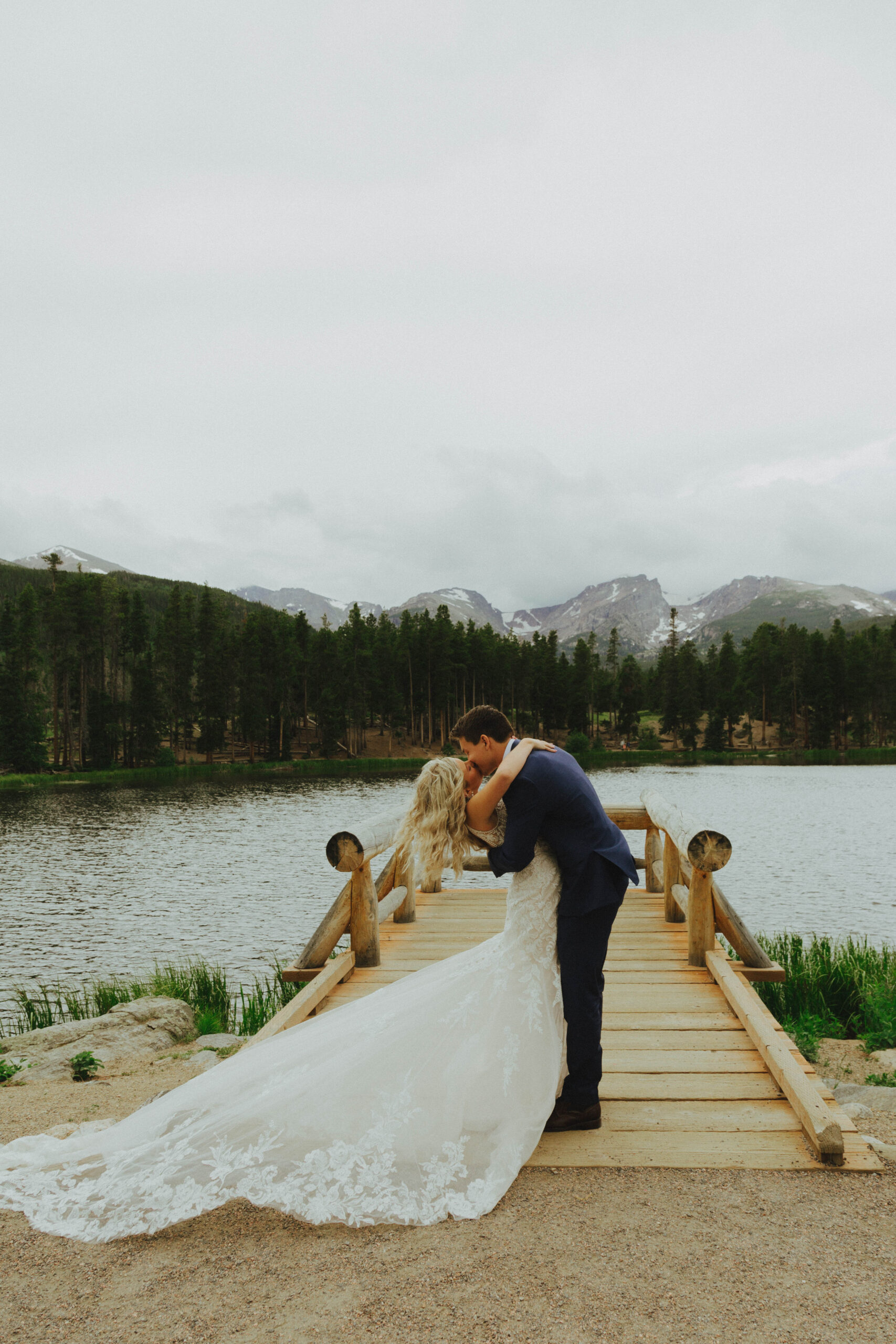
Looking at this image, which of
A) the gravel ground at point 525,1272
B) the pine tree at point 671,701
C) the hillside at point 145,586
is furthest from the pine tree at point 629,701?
the gravel ground at point 525,1272

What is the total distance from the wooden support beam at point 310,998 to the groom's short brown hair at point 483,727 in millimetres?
1998

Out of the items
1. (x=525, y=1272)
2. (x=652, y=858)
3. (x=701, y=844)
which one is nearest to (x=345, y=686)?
(x=652, y=858)

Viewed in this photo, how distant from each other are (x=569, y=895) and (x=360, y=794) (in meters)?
35.9

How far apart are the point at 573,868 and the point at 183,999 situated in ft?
24.8

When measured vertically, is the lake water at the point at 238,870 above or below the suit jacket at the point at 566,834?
below

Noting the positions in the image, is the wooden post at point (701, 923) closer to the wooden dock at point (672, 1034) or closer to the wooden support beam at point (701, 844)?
the wooden dock at point (672, 1034)

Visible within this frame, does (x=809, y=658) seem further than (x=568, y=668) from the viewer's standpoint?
No

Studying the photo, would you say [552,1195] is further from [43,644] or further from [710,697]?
[710,697]

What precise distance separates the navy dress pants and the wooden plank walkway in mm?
227

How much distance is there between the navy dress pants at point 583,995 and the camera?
3.55m

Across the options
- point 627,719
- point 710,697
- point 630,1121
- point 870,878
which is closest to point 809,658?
point 710,697

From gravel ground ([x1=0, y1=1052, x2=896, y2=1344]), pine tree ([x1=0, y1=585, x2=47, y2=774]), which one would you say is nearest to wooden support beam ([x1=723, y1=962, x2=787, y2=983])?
gravel ground ([x1=0, y1=1052, x2=896, y2=1344])

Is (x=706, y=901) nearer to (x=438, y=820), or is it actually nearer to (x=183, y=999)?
(x=438, y=820)

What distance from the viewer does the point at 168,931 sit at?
14.2m
